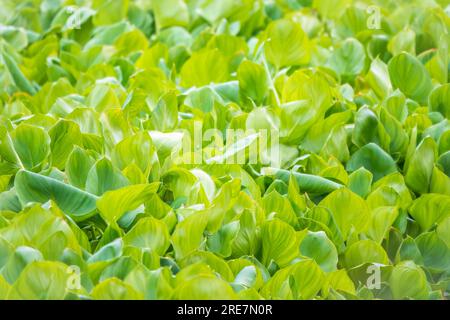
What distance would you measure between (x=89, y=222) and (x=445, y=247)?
2.79 ft

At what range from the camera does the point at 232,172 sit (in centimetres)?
201

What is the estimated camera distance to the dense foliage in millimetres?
1679

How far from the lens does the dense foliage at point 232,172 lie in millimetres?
1679

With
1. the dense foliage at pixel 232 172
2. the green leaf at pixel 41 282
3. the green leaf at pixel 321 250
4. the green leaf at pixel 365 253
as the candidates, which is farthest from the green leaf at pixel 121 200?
the green leaf at pixel 365 253

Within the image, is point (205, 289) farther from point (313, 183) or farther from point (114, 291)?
point (313, 183)

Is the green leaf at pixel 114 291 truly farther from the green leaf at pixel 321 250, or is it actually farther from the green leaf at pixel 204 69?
the green leaf at pixel 204 69

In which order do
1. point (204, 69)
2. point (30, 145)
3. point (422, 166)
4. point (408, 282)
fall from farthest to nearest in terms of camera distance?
point (204, 69), point (422, 166), point (30, 145), point (408, 282)

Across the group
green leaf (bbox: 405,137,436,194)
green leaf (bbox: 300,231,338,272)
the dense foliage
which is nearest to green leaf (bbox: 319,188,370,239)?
the dense foliage

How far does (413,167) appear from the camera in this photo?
82.4 inches

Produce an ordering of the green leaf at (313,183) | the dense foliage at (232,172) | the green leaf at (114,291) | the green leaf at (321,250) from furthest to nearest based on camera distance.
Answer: the green leaf at (313,183), the green leaf at (321,250), the dense foliage at (232,172), the green leaf at (114,291)

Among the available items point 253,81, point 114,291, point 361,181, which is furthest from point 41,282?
point 253,81

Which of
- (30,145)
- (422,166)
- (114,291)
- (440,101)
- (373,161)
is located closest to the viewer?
(114,291)
